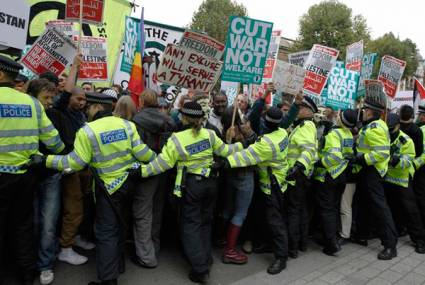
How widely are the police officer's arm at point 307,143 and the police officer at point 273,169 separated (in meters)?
0.28

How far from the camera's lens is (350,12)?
38531 mm

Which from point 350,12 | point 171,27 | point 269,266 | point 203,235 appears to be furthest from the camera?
point 350,12

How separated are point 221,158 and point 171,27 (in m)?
4.39

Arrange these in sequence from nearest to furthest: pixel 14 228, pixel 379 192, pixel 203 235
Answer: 1. pixel 14 228
2. pixel 203 235
3. pixel 379 192

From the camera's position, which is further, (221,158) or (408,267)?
(408,267)

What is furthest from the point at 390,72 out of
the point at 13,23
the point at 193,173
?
the point at 13,23

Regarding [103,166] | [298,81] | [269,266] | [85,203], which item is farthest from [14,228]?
[298,81]

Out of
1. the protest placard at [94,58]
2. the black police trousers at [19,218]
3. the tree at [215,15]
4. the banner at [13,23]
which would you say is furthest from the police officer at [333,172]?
the tree at [215,15]

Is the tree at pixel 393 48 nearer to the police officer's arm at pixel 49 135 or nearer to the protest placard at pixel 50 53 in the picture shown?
the protest placard at pixel 50 53

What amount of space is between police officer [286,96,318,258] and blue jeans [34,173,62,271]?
294 cm

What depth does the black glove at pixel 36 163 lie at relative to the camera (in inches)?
139

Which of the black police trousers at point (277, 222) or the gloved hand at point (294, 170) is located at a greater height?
the gloved hand at point (294, 170)

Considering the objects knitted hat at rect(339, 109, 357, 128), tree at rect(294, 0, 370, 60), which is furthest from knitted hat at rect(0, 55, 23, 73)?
tree at rect(294, 0, 370, 60)

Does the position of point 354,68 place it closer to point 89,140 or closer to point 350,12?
point 89,140
